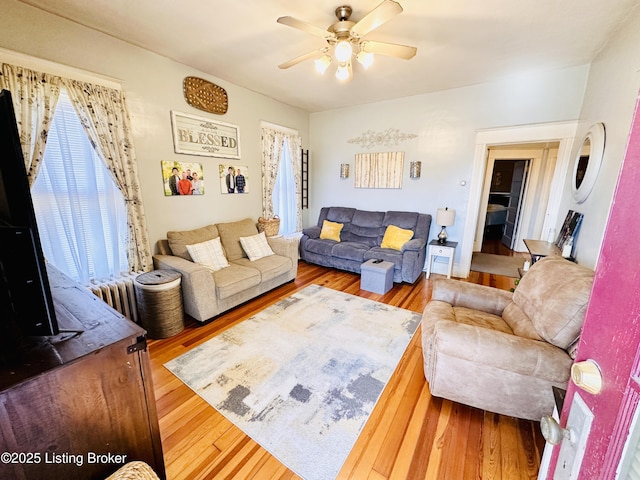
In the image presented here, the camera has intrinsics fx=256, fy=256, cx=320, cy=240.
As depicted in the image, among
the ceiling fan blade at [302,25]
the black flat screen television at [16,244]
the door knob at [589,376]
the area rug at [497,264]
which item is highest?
the ceiling fan blade at [302,25]

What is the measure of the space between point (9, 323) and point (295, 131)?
443 centimetres

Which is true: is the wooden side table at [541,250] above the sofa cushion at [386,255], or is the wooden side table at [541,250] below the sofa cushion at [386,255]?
above

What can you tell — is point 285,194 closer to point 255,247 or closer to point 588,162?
point 255,247

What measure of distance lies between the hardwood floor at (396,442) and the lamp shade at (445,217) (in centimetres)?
238

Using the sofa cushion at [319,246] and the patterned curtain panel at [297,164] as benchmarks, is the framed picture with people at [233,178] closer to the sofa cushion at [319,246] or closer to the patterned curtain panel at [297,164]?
the patterned curtain panel at [297,164]

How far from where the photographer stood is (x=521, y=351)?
1393 mm

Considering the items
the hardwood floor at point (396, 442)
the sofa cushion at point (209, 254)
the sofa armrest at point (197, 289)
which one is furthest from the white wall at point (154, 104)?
the hardwood floor at point (396, 442)

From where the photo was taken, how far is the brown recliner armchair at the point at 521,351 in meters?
1.37

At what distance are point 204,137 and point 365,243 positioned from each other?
2810 millimetres

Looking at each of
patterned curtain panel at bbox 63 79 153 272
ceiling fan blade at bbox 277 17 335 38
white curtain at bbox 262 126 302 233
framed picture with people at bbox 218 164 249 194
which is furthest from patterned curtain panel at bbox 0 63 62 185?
white curtain at bbox 262 126 302 233

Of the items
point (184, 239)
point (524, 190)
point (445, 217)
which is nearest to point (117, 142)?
point (184, 239)

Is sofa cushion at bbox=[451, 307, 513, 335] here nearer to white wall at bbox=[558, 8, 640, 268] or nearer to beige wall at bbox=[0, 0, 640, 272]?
white wall at bbox=[558, 8, 640, 268]

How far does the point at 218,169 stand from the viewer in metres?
3.46

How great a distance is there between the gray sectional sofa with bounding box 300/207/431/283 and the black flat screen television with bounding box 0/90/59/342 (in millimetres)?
3428
